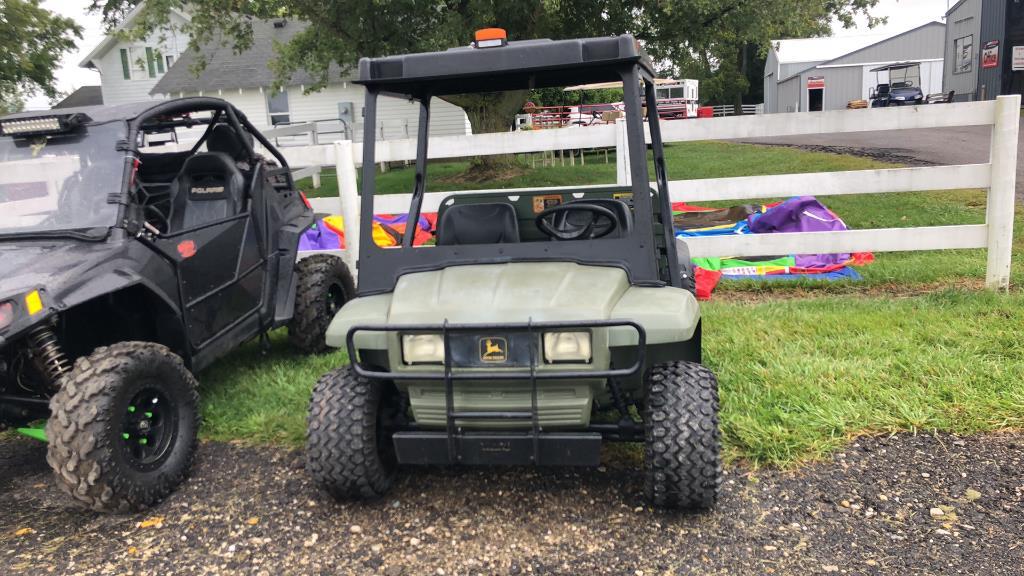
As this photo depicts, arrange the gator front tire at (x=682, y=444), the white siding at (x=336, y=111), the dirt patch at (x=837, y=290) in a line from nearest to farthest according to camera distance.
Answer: the gator front tire at (x=682, y=444)
the dirt patch at (x=837, y=290)
the white siding at (x=336, y=111)

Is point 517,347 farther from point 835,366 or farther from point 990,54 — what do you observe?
point 990,54

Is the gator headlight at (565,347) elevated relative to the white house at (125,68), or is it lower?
lower

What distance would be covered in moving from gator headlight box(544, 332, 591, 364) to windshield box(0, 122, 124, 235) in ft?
7.22

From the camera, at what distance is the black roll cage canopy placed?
10.3 feet

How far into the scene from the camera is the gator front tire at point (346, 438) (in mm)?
3014

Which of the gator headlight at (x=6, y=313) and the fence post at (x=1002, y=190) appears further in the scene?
the fence post at (x=1002, y=190)

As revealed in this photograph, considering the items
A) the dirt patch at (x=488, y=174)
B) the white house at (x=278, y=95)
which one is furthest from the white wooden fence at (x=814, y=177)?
the white house at (x=278, y=95)

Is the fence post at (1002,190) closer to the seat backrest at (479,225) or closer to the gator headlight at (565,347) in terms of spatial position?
the seat backrest at (479,225)

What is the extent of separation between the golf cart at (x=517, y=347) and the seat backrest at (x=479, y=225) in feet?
0.22

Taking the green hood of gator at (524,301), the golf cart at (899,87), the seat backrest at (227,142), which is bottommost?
the green hood of gator at (524,301)

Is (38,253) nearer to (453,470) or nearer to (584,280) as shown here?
(453,470)

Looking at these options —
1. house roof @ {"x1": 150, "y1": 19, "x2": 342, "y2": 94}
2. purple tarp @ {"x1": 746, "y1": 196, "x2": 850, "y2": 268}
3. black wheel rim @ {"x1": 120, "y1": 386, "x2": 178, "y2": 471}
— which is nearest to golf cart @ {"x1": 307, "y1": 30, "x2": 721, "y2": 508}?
black wheel rim @ {"x1": 120, "y1": 386, "x2": 178, "y2": 471}

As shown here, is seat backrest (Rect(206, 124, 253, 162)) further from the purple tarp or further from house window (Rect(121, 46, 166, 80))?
house window (Rect(121, 46, 166, 80))

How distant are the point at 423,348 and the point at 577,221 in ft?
5.15
